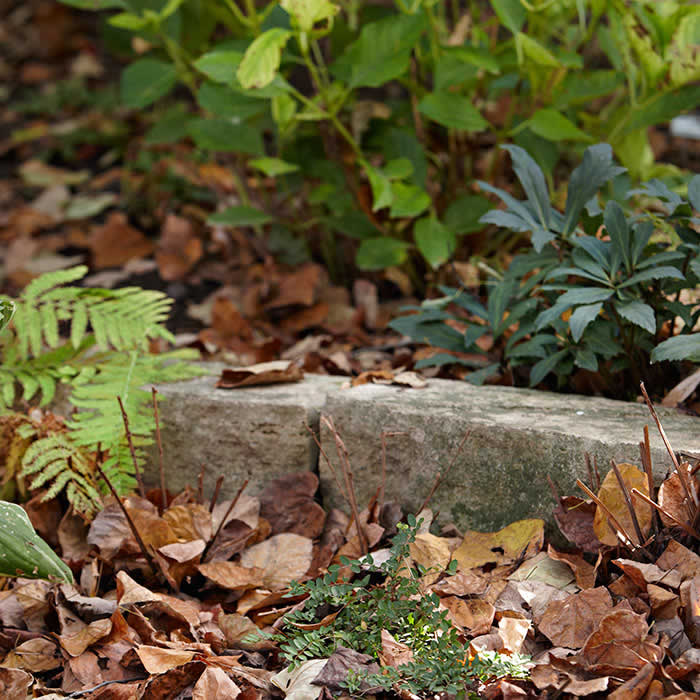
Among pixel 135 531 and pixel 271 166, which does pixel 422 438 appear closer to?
pixel 135 531

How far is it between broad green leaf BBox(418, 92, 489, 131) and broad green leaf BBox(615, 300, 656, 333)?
83 centimetres

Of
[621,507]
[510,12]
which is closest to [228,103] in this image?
[510,12]

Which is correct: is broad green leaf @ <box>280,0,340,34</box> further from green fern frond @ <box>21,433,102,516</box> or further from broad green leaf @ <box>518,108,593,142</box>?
green fern frond @ <box>21,433,102,516</box>

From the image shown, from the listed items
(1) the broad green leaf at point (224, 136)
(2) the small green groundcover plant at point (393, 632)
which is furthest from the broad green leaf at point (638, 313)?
(1) the broad green leaf at point (224, 136)

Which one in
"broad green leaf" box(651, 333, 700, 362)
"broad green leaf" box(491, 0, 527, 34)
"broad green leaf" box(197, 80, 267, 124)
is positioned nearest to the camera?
"broad green leaf" box(651, 333, 700, 362)

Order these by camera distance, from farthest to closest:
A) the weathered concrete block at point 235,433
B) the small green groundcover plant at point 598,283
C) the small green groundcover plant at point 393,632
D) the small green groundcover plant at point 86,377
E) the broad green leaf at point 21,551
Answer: the weathered concrete block at point 235,433, the small green groundcover plant at point 86,377, the small green groundcover plant at point 598,283, the broad green leaf at point 21,551, the small green groundcover plant at point 393,632

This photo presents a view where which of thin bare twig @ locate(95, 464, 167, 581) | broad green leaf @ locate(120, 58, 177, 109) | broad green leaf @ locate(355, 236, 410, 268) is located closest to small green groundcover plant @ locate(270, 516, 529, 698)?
thin bare twig @ locate(95, 464, 167, 581)

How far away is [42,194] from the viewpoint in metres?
3.60

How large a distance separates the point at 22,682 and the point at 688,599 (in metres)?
1.13

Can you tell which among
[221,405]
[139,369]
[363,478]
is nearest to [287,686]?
[363,478]

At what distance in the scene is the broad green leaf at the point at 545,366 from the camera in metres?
1.73

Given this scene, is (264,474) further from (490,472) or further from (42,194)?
(42,194)

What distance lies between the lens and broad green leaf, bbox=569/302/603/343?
4.89 feet

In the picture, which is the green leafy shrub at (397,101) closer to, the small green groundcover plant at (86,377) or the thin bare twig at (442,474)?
the small green groundcover plant at (86,377)
